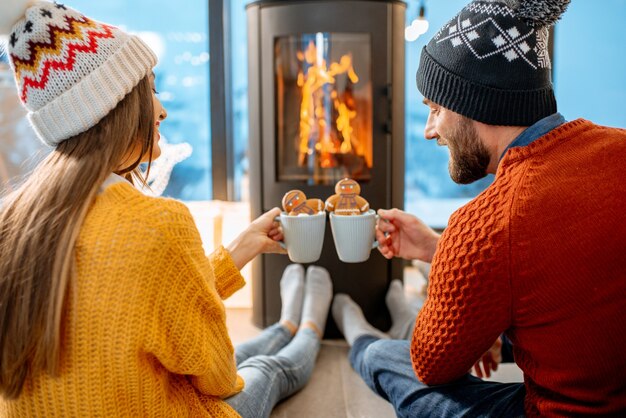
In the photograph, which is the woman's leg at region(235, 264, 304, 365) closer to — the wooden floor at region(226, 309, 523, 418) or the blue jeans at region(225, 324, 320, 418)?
the blue jeans at region(225, 324, 320, 418)

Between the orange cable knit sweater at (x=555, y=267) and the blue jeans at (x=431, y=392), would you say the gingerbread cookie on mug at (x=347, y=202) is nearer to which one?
the blue jeans at (x=431, y=392)

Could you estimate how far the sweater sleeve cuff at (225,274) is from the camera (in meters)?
1.39

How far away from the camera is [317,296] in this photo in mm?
2172

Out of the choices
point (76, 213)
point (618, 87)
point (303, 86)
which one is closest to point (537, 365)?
point (76, 213)

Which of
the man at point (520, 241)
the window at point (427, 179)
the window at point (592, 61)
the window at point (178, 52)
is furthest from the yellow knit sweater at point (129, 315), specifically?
the window at point (592, 61)

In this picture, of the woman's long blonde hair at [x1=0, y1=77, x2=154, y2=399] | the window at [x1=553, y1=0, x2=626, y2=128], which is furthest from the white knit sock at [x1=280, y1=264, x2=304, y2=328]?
the window at [x1=553, y1=0, x2=626, y2=128]

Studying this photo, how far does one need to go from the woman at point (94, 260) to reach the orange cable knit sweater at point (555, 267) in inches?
17.9

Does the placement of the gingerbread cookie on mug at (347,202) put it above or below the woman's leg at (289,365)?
above

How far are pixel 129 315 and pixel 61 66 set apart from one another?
1.36 ft

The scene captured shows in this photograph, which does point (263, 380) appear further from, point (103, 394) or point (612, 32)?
point (612, 32)

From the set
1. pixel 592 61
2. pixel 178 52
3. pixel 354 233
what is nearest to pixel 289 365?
pixel 354 233

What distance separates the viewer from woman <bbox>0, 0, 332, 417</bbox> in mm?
911

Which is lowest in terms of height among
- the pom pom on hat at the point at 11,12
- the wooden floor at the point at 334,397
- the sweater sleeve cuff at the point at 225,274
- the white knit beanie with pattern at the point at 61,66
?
the wooden floor at the point at 334,397

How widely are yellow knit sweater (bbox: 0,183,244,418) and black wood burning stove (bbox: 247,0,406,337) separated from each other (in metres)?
1.23
